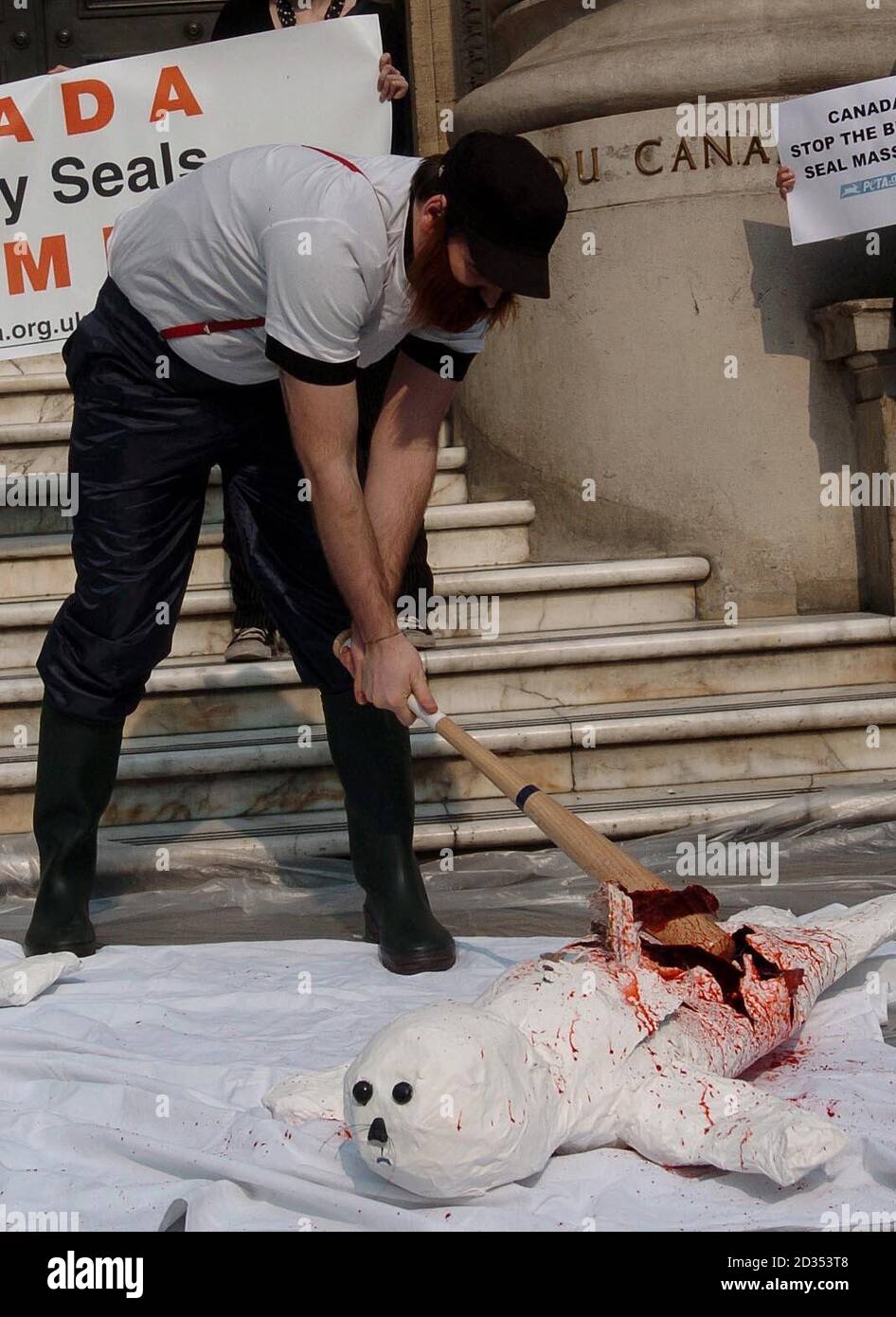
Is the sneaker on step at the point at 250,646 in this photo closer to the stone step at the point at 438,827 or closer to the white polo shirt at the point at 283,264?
the stone step at the point at 438,827

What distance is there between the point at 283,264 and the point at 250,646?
78.2 inches

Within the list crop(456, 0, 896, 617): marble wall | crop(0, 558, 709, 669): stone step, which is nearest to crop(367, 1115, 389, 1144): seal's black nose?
crop(0, 558, 709, 669): stone step

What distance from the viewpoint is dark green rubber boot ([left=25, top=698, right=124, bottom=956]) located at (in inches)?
129

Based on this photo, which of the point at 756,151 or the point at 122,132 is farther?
the point at 756,151

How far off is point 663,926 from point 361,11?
305 cm

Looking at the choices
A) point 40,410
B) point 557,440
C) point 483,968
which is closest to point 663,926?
point 483,968

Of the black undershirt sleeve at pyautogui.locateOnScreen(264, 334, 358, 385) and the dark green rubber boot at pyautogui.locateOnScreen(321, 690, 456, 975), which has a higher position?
the black undershirt sleeve at pyautogui.locateOnScreen(264, 334, 358, 385)

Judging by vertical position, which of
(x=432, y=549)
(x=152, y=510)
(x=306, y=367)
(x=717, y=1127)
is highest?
(x=306, y=367)

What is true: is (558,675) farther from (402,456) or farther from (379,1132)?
(379,1132)

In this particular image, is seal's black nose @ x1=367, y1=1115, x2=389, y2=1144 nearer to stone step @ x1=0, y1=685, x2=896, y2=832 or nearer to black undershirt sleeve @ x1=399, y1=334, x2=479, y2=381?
black undershirt sleeve @ x1=399, y1=334, x2=479, y2=381

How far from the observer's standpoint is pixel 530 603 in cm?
492

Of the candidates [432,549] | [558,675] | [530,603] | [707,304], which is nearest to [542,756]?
[558,675]

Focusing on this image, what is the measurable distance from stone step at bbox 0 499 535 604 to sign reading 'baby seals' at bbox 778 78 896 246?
4.29ft

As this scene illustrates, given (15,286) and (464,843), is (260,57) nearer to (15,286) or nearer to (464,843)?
(15,286)
